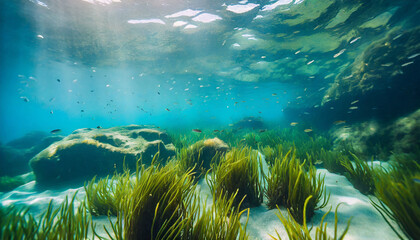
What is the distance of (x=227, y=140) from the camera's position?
10.4 meters

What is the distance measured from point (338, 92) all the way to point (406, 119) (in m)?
6.69

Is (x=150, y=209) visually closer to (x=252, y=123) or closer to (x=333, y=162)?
(x=333, y=162)

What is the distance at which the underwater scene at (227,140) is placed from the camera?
2041 millimetres

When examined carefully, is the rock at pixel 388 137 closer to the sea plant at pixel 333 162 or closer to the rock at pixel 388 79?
the rock at pixel 388 79

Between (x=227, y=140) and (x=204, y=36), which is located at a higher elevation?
(x=204, y=36)

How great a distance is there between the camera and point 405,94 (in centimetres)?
836

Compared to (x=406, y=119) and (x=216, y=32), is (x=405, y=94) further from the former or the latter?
(x=216, y=32)

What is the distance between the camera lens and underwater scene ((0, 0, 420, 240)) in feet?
6.70

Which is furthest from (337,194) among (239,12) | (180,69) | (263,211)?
(180,69)

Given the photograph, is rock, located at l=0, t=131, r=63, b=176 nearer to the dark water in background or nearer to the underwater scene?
the underwater scene

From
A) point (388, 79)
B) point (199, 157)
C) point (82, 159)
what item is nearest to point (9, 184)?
point (82, 159)

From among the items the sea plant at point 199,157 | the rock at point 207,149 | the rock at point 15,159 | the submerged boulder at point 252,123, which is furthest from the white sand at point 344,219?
the submerged boulder at point 252,123

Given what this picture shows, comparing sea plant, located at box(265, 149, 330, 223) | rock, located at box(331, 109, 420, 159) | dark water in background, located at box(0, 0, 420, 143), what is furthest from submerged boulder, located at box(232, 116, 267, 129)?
sea plant, located at box(265, 149, 330, 223)

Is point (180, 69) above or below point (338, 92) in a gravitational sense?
above
